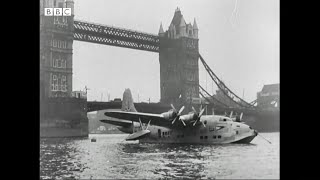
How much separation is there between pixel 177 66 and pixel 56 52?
1962 mm

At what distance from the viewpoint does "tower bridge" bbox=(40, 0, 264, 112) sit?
19.4 ft

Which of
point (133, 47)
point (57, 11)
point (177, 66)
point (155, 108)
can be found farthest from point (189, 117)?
point (57, 11)

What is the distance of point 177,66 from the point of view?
6.29 metres

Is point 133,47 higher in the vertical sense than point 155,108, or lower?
higher

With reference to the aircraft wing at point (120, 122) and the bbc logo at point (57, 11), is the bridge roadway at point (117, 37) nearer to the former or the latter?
the bbc logo at point (57, 11)

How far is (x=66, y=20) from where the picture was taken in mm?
5844

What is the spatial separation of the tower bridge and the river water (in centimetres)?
82

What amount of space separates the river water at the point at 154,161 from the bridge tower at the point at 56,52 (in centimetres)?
86

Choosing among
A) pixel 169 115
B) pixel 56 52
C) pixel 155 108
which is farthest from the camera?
pixel 169 115

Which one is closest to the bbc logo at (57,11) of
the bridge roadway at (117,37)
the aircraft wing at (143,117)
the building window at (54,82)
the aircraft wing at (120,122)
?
the bridge roadway at (117,37)

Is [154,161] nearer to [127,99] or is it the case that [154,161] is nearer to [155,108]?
[127,99]

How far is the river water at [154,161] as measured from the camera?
207 inches

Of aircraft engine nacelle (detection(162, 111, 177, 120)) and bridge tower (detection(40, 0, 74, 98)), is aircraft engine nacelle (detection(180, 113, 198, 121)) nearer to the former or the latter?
aircraft engine nacelle (detection(162, 111, 177, 120))
